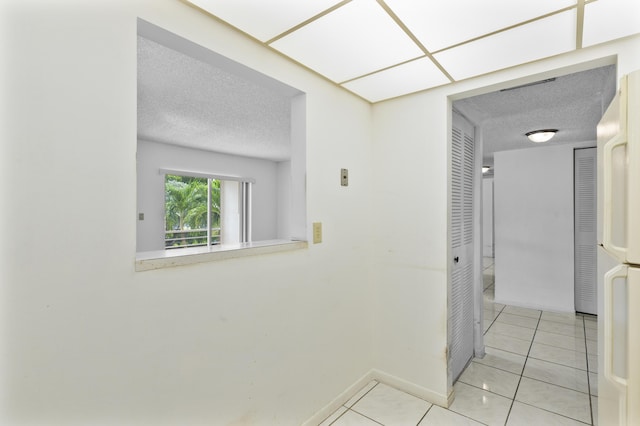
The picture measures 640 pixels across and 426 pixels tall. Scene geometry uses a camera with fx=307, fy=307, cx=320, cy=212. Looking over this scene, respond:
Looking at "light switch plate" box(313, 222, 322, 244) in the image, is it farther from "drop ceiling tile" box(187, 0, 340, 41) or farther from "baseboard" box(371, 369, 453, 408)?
"baseboard" box(371, 369, 453, 408)

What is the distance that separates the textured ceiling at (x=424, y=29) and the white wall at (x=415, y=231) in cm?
36

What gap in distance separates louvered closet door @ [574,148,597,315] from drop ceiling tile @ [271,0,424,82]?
3.62 m

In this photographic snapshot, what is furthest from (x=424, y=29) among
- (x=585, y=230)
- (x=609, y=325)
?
(x=585, y=230)

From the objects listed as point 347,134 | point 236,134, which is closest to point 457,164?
point 347,134

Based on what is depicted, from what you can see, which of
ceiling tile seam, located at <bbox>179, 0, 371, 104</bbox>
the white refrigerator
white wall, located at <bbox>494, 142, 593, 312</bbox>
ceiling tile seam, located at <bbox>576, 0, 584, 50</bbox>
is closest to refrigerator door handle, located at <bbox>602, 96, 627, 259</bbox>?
the white refrigerator

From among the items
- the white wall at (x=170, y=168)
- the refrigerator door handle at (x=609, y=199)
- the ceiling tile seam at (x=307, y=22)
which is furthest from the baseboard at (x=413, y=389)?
the white wall at (x=170, y=168)

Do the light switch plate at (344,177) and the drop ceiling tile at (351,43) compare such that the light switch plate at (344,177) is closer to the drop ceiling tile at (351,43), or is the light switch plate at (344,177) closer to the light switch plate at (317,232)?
the light switch plate at (317,232)

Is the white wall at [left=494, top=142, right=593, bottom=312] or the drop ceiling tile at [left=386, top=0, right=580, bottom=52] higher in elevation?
the drop ceiling tile at [left=386, top=0, right=580, bottom=52]

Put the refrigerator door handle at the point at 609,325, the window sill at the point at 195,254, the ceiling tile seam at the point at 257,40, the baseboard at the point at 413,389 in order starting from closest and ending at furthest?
the refrigerator door handle at the point at 609,325, the window sill at the point at 195,254, the ceiling tile seam at the point at 257,40, the baseboard at the point at 413,389

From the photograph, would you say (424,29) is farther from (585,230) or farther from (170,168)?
(170,168)

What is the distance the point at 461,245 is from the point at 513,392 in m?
1.11

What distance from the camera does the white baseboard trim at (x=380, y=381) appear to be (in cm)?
196

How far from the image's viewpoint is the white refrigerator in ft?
3.14

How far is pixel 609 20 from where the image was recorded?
4.43 ft
